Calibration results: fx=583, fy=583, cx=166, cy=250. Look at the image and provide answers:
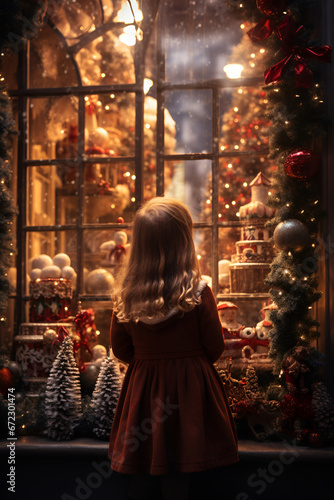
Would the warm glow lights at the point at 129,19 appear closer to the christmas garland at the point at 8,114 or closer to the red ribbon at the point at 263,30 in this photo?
the christmas garland at the point at 8,114

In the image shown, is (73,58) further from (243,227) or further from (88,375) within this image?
(88,375)

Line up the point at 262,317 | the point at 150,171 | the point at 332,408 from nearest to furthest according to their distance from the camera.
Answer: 1. the point at 332,408
2. the point at 262,317
3. the point at 150,171

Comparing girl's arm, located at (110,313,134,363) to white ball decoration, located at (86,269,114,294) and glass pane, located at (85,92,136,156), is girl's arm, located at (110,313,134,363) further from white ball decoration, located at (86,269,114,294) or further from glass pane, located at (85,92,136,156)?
glass pane, located at (85,92,136,156)

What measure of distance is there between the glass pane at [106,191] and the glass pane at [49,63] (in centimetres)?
70

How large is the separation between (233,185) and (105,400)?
182cm

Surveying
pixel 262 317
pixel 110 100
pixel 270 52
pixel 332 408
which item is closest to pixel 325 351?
A: pixel 332 408

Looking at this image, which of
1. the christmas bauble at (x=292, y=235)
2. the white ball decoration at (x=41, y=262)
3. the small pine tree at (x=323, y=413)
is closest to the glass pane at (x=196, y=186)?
the christmas bauble at (x=292, y=235)

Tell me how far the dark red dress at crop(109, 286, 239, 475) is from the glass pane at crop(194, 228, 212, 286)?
1.55 meters

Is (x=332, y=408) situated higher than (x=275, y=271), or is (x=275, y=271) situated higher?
(x=275, y=271)

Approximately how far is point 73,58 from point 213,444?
3066mm

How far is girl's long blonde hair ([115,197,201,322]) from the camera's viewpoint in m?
2.65

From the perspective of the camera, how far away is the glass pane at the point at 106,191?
4480 millimetres

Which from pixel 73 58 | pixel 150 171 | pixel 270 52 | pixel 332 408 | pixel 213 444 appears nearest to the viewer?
pixel 213 444

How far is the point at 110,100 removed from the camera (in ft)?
14.6
